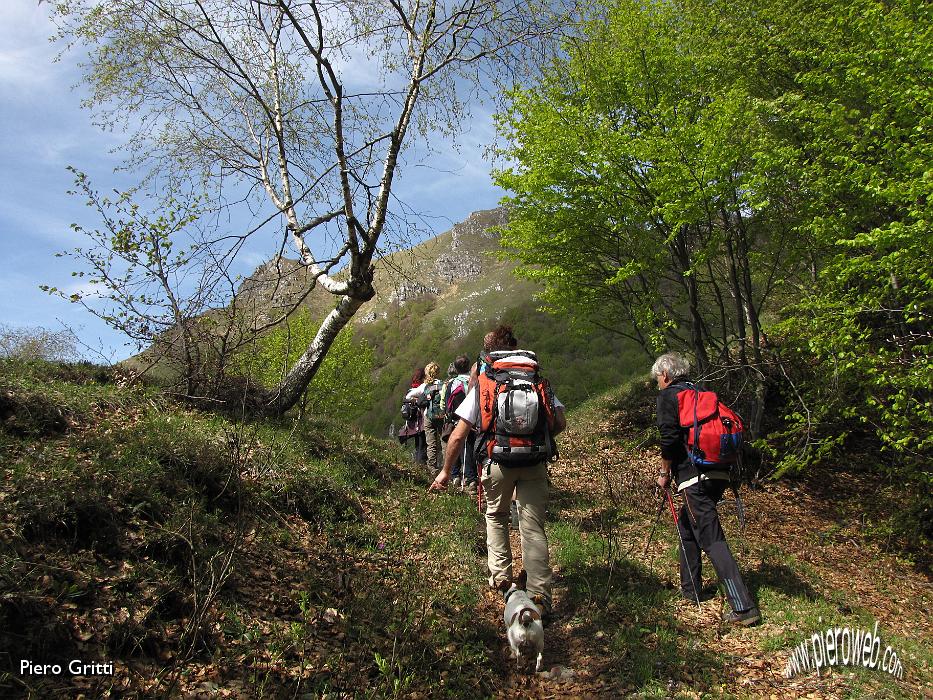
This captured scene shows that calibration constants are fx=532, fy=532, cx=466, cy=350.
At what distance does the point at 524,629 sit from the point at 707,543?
2095 millimetres

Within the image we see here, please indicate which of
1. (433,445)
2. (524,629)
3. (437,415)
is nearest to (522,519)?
(524,629)

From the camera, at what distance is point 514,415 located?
418 centimetres

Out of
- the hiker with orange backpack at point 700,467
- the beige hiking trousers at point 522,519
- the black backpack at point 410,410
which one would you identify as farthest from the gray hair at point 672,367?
the black backpack at point 410,410

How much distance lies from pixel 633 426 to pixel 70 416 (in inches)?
488

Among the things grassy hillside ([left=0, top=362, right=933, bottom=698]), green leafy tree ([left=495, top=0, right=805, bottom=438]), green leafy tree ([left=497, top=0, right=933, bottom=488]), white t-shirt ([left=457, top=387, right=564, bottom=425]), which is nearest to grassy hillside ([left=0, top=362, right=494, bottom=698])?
grassy hillside ([left=0, top=362, right=933, bottom=698])

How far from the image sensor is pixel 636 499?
8.98 m

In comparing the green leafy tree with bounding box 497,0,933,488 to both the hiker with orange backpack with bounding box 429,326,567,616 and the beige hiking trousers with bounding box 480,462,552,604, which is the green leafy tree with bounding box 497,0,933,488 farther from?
the beige hiking trousers with bounding box 480,462,552,604

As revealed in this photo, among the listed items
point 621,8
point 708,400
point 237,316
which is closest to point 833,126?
point 621,8

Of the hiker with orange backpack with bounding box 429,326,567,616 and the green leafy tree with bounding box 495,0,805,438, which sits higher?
the green leafy tree with bounding box 495,0,805,438

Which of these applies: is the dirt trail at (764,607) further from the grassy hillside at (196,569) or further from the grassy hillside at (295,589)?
the grassy hillside at (196,569)

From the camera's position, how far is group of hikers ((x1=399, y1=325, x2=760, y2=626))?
13.9 ft

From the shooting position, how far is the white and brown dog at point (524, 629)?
368 cm

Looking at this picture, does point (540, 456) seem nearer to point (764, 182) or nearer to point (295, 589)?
point (295, 589)

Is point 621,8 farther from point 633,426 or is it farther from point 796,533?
point 796,533
